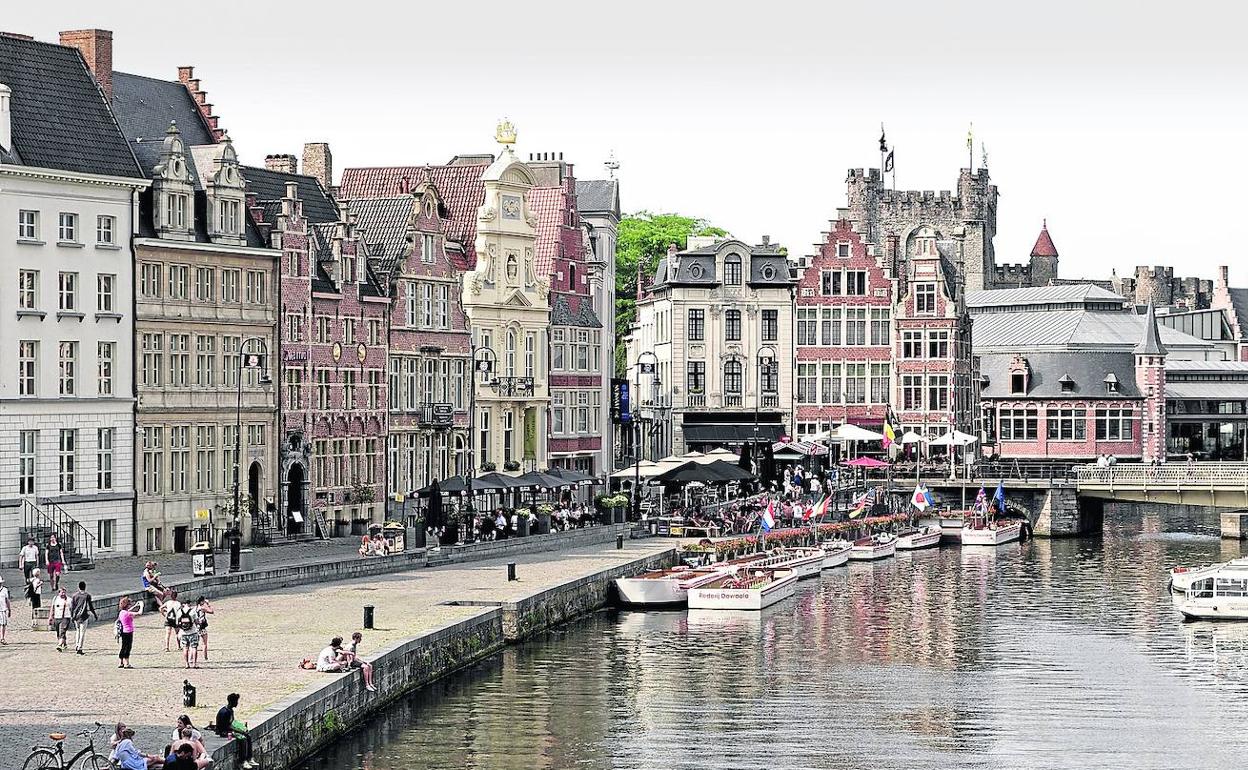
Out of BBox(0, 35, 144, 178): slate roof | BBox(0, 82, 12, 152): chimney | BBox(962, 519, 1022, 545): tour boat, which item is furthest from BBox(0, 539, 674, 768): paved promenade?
BBox(962, 519, 1022, 545): tour boat

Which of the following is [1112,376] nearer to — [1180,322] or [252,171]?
[1180,322]

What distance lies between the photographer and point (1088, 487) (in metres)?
105

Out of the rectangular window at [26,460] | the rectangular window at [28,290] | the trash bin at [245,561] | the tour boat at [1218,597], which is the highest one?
the rectangular window at [28,290]

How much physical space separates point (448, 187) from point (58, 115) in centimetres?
2741

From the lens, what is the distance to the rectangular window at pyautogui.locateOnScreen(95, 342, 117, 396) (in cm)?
6894

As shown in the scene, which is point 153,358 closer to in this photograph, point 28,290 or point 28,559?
point 28,290

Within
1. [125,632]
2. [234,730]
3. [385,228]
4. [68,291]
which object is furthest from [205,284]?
[234,730]

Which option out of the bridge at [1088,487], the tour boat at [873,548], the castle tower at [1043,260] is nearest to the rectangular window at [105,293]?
the tour boat at [873,548]

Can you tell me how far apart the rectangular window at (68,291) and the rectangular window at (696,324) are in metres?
52.3

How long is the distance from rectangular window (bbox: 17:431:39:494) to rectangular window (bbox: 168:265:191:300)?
296 inches

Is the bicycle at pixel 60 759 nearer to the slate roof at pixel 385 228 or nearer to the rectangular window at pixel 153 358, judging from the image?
the rectangular window at pixel 153 358

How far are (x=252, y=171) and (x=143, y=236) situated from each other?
32.5 feet

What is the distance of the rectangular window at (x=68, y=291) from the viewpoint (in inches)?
2675

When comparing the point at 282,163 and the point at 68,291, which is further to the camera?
the point at 282,163
